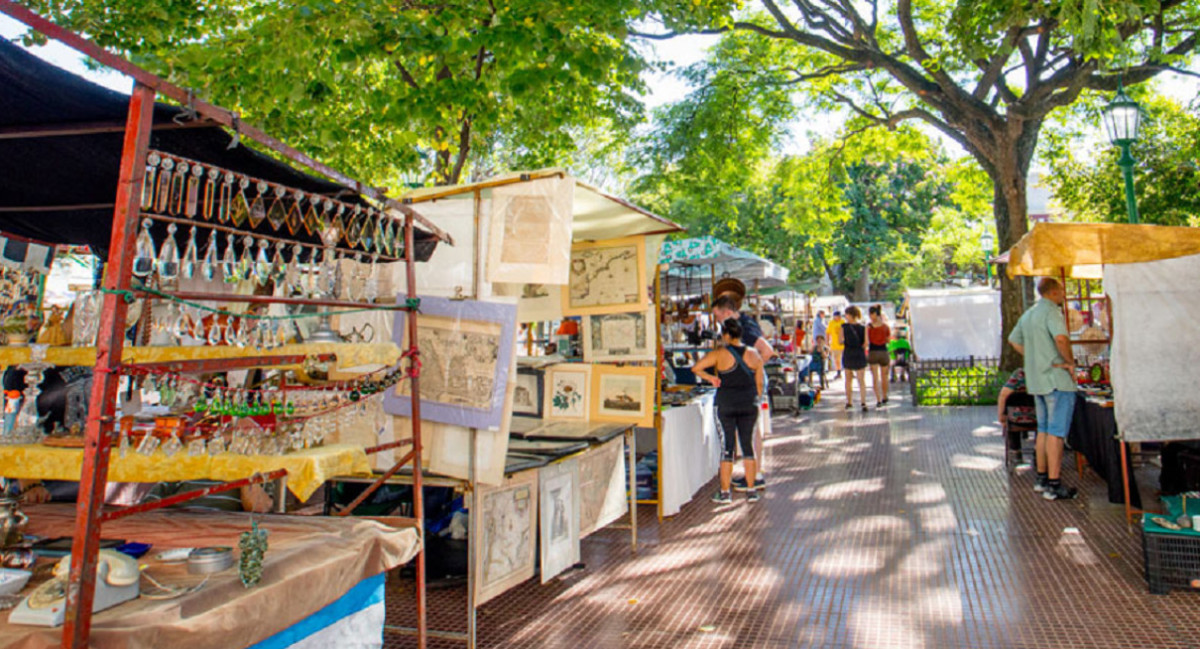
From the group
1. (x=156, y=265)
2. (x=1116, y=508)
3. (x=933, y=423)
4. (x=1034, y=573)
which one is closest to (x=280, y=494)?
(x=156, y=265)

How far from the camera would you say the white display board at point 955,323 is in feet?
67.3

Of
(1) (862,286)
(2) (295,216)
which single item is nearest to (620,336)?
(2) (295,216)

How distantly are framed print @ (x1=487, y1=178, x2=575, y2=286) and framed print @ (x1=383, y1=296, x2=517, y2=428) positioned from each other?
0.97 feet

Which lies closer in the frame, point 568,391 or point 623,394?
point 623,394

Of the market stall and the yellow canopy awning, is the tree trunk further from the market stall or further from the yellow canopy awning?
the market stall

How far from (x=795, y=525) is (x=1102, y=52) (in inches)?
230

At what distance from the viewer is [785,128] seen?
15.9 meters

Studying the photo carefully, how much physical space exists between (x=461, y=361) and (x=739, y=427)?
3.62m

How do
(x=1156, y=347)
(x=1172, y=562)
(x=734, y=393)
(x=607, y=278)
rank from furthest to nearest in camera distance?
(x=734, y=393) → (x=607, y=278) → (x=1156, y=347) → (x=1172, y=562)

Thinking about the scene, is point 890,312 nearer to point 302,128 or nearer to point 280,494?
point 302,128

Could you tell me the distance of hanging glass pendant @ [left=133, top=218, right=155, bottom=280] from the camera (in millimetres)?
2113

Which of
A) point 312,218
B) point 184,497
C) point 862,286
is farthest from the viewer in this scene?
point 862,286

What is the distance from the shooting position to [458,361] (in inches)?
147

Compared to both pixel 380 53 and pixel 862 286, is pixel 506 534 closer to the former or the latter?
pixel 380 53
